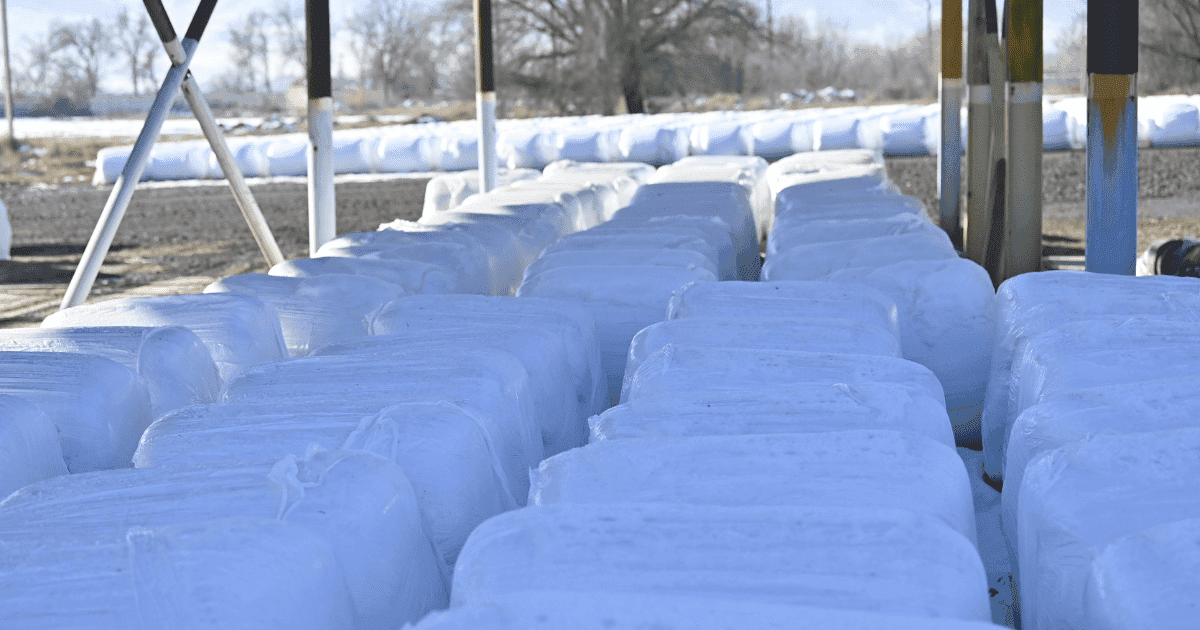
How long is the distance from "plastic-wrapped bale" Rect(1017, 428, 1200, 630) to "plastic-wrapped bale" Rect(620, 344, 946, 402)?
0.53m

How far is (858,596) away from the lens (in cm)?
136

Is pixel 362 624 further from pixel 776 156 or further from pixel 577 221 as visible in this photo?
pixel 776 156

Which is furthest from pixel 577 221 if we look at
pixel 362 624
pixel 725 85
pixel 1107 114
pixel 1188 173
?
pixel 725 85

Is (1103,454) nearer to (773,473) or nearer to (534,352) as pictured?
(773,473)

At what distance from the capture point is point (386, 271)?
12.7ft

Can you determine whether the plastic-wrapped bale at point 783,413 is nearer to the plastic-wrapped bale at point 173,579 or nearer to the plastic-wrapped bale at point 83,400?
the plastic-wrapped bale at point 173,579

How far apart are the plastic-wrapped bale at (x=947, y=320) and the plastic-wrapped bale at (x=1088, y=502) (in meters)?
1.61

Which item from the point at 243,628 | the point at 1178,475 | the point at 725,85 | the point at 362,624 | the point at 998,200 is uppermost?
the point at 725,85

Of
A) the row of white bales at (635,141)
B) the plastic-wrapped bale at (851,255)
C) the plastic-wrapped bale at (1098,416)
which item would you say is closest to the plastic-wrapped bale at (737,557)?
the plastic-wrapped bale at (1098,416)

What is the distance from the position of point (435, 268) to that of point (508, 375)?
1683 mm

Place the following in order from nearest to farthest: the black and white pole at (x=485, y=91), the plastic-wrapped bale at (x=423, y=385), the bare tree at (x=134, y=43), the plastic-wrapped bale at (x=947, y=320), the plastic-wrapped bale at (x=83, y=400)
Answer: the plastic-wrapped bale at (x=423, y=385) < the plastic-wrapped bale at (x=83, y=400) < the plastic-wrapped bale at (x=947, y=320) < the black and white pole at (x=485, y=91) < the bare tree at (x=134, y=43)

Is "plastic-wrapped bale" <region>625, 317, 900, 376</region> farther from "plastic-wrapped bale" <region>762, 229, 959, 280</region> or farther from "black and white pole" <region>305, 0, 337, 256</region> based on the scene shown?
"black and white pole" <region>305, 0, 337, 256</region>

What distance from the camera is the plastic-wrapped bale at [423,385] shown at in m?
2.26

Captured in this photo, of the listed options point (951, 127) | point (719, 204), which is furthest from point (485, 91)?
point (951, 127)
